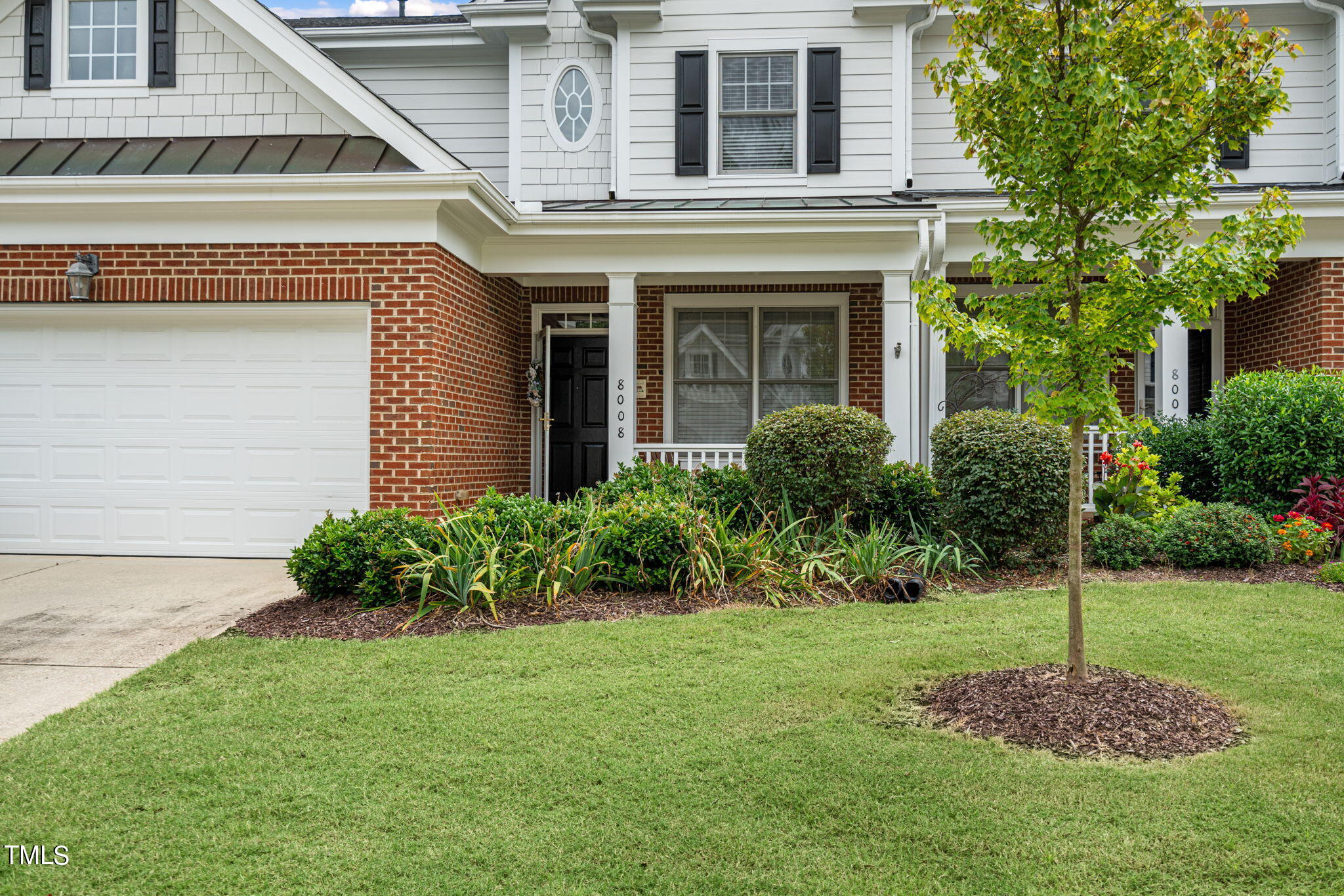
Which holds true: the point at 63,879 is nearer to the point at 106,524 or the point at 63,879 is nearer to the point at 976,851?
the point at 976,851

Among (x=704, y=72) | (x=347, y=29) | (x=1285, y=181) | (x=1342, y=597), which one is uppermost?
(x=347, y=29)

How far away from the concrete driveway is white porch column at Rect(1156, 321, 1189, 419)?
8191 mm

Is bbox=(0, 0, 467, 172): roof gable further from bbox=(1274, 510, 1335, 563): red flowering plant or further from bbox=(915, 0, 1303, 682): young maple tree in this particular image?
bbox=(1274, 510, 1335, 563): red flowering plant

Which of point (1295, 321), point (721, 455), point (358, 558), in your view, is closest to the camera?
point (358, 558)

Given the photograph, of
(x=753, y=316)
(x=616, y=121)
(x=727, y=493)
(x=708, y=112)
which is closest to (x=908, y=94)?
(x=708, y=112)

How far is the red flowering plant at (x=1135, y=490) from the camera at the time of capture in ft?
26.1

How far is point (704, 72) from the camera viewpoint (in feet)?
36.6

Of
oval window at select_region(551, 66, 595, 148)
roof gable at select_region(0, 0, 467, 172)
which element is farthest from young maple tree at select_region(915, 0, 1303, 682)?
oval window at select_region(551, 66, 595, 148)

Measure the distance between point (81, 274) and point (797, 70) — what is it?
785 cm

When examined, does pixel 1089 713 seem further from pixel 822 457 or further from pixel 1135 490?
pixel 1135 490

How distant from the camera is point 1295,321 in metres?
9.58

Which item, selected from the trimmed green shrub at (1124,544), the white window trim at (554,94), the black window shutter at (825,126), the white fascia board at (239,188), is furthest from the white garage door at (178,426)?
the trimmed green shrub at (1124,544)

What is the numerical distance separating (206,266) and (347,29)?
539 cm

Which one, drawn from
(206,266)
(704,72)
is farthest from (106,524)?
(704,72)
